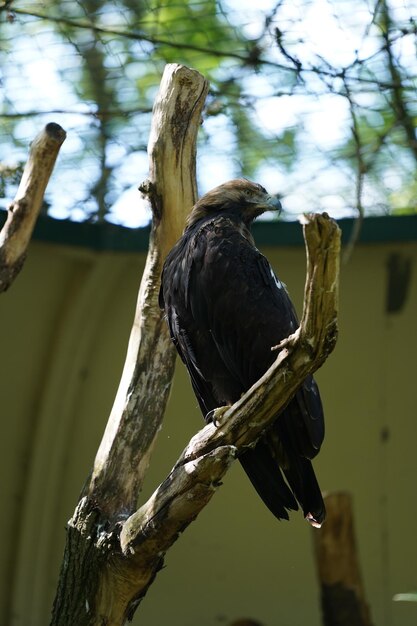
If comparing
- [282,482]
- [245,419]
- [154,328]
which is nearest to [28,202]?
[154,328]

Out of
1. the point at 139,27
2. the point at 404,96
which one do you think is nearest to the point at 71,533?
the point at 139,27

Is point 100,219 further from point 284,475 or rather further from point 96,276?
point 284,475

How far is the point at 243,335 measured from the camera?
155 inches

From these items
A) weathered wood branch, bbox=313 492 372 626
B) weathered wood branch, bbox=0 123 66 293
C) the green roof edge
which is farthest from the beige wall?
weathered wood branch, bbox=0 123 66 293

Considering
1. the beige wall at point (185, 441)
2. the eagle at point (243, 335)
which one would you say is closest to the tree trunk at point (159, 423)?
the eagle at point (243, 335)

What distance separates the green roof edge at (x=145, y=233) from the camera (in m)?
6.85

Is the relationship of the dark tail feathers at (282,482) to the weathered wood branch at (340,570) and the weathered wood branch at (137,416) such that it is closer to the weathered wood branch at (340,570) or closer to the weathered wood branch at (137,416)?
the weathered wood branch at (137,416)

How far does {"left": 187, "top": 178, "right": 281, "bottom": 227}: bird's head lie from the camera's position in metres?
4.56

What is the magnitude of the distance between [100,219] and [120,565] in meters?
3.85

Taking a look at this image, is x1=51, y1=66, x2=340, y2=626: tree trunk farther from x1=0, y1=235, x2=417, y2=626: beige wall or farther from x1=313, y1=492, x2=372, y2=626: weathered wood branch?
x1=0, y1=235, x2=417, y2=626: beige wall

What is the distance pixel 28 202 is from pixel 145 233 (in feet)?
7.62

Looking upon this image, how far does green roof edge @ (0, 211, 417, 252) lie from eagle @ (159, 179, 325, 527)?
2666mm

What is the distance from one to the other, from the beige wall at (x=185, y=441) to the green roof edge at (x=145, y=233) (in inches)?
6.5

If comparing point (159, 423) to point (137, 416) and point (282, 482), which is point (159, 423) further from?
point (282, 482)
